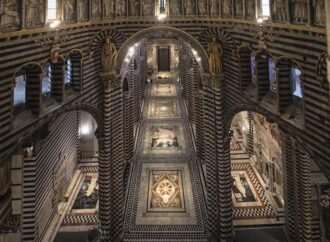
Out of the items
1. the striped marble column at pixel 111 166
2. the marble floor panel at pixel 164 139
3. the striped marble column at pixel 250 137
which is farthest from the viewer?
the marble floor panel at pixel 164 139

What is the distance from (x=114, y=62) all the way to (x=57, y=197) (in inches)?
279

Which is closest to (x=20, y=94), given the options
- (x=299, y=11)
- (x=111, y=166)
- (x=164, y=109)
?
(x=111, y=166)

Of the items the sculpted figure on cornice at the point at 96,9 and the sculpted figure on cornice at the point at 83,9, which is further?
the sculpted figure on cornice at the point at 96,9

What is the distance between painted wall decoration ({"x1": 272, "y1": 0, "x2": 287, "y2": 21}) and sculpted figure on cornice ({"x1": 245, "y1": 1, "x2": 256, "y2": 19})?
1.57 metres

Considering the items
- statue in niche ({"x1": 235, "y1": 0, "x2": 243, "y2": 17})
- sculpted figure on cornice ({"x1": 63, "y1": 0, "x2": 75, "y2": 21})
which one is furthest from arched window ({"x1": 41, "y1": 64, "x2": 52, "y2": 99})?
statue in niche ({"x1": 235, "y1": 0, "x2": 243, "y2": 17})

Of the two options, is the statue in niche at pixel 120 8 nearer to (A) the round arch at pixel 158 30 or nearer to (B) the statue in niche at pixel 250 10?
(A) the round arch at pixel 158 30

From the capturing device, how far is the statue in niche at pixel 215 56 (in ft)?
47.7

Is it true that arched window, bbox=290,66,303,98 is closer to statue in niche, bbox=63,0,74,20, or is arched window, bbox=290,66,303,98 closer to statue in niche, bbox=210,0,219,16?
statue in niche, bbox=210,0,219,16

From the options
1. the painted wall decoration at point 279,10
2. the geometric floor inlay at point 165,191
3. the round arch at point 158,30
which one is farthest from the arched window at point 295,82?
the geometric floor inlay at point 165,191

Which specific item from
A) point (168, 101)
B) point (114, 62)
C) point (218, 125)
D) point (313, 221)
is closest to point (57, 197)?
point (114, 62)

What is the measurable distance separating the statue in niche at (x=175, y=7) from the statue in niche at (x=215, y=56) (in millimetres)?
2003

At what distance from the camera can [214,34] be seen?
48.4 ft

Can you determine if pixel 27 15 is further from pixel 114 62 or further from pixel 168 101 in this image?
pixel 168 101

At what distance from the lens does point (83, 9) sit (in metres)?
13.8
